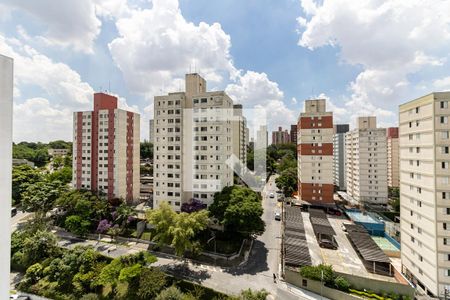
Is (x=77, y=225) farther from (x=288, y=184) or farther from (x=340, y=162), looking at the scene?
(x=340, y=162)

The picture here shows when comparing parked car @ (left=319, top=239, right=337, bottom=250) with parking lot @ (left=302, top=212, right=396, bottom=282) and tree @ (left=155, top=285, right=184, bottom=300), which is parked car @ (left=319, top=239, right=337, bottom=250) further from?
tree @ (left=155, top=285, right=184, bottom=300)

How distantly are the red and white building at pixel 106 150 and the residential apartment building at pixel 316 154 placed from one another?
37735mm

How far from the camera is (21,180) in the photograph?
4422cm

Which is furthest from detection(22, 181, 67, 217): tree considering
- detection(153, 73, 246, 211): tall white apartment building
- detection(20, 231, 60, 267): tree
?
detection(153, 73, 246, 211): tall white apartment building

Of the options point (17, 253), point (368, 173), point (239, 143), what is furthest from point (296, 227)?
point (17, 253)

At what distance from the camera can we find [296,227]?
31000 millimetres

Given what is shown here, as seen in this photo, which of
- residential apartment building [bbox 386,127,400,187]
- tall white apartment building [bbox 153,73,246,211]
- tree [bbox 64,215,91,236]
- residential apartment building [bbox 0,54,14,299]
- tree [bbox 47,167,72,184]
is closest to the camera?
residential apartment building [bbox 0,54,14,299]

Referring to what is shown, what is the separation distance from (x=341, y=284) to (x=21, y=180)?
199ft

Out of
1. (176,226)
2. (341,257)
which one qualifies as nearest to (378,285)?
(341,257)

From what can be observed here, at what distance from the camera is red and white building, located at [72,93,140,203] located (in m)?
42.1

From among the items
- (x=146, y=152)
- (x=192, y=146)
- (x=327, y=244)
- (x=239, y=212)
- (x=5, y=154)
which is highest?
(x=192, y=146)

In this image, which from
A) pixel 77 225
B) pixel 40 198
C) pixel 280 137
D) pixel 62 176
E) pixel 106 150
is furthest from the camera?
pixel 280 137

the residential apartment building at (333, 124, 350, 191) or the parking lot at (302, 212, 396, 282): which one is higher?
the residential apartment building at (333, 124, 350, 191)

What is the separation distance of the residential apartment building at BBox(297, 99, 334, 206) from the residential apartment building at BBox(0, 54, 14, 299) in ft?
147
